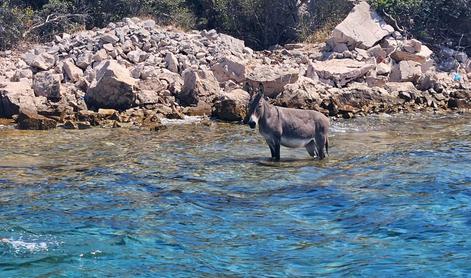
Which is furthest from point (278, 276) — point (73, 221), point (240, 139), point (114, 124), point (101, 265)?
point (114, 124)

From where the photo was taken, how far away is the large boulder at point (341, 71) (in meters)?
27.3

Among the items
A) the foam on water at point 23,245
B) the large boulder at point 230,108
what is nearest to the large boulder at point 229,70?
the large boulder at point 230,108

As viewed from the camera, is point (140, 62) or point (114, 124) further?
point (140, 62)

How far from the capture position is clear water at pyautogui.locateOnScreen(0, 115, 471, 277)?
343 inches

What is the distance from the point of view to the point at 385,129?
70.5 feet

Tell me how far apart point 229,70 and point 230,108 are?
4.22 meters

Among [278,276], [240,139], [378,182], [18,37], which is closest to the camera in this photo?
[278,276]

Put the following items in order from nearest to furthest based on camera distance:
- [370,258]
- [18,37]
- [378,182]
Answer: [370,258] < [378,182] < [18,37]

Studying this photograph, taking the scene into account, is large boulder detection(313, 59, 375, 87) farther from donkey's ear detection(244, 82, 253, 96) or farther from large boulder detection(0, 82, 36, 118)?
large boulder detection(0, 82, 36, 118)

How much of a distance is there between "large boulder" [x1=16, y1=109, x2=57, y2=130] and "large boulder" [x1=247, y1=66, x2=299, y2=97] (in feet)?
23.2

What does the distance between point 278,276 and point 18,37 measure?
2514cm

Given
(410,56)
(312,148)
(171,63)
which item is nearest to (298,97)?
(171,63)

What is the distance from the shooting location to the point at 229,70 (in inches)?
1025

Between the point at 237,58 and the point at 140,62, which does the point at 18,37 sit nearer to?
the point at 140,62
